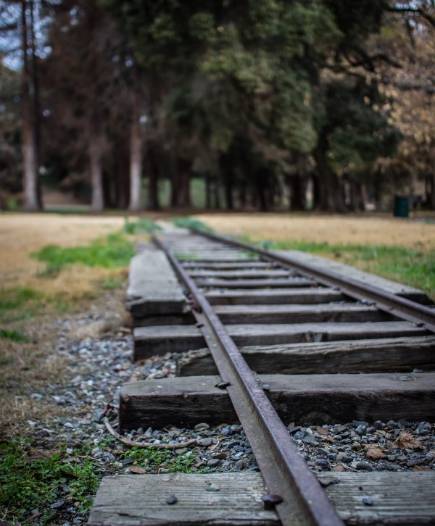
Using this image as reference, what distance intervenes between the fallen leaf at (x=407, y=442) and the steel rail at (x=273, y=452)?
1.74 feet

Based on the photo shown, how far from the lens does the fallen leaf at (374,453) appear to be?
2230mm

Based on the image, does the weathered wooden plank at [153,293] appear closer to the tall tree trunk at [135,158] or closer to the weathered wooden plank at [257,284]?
the weathered wooden plank at [257,284]

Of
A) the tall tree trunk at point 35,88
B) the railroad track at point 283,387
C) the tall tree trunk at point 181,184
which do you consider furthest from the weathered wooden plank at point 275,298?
the tall tree trunk at point 181,184

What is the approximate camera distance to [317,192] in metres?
47.2

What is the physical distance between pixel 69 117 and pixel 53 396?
1379 inches

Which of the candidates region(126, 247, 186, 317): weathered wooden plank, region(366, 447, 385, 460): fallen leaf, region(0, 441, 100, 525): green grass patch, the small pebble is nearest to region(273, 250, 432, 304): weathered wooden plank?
region(126, 247, 186, 317): weathered wooden plank

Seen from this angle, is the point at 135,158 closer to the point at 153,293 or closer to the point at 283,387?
the point at 153,293

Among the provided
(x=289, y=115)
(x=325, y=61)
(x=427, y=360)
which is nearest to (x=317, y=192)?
(x=289, y=115)

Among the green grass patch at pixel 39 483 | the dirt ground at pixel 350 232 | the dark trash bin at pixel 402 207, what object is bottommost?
the green grass patch at pixel 39 483

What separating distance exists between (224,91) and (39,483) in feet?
84.7

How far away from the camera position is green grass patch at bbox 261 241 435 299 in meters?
6.11

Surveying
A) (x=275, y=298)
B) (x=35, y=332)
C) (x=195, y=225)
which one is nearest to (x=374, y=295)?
(x=275, y=298)

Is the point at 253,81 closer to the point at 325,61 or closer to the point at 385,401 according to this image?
the point at 325,61

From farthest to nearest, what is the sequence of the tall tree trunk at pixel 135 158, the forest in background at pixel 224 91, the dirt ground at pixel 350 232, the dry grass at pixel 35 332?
the tall tree trunk at pixel 135 158 < the forest in background at pixel 224 91 < the dirt ground at pixel 350 232 < the dry grass at pixel 35 332
